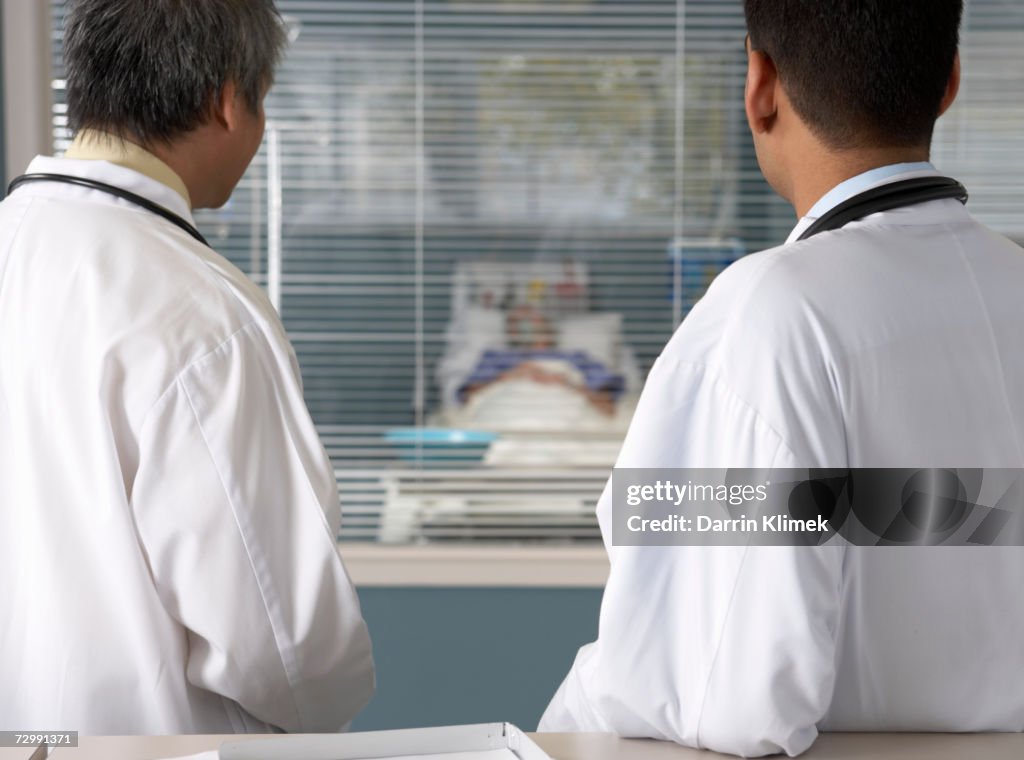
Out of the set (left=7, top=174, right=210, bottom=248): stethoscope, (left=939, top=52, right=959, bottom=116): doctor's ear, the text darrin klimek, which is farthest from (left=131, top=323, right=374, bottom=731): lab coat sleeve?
(left=939, top=52, right=959, bottom=116): doctor's ear

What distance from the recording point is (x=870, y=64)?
36.7 inches

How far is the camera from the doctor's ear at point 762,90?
99 centimetres

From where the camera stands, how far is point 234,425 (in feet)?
3.80

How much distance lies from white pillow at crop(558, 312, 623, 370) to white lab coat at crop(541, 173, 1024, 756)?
5.87ft

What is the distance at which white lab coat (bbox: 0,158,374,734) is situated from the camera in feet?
3.74

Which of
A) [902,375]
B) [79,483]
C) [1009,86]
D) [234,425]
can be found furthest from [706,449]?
[1009,86]

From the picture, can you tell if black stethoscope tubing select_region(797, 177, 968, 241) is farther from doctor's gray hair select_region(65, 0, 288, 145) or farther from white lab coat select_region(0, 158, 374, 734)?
doctor's gray hair select_region(65, 0, 288, 145)

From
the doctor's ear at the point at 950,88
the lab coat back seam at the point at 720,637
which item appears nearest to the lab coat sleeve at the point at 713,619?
the lab coat back seam at the point at 720,637

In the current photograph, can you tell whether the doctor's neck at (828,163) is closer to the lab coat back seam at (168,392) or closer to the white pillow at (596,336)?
the lab coat back seam at (168,392)

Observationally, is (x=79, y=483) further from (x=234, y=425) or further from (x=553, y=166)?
(x=553, y=166)

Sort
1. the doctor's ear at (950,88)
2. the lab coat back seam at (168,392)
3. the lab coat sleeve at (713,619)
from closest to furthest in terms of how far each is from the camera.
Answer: the lab coat sleeve at (713,619) → the doctor's ear at (950,88) → the lab coat back seam at (168,392)

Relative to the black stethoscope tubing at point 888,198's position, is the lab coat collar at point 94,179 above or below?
above

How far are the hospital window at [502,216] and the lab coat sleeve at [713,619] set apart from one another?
1815mm

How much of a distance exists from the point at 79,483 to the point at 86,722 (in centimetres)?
25
